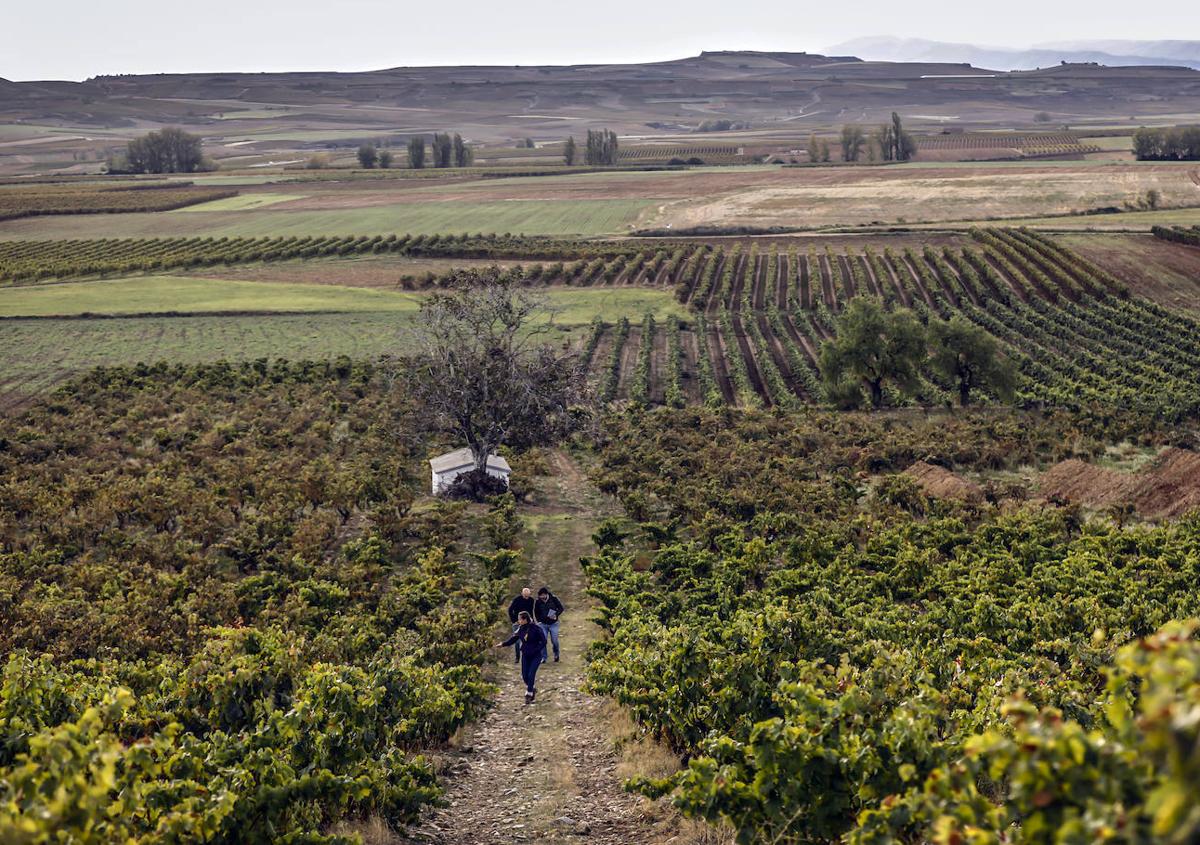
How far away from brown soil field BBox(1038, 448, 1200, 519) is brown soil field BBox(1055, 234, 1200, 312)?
39981mm

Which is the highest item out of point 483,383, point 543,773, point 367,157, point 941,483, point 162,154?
point 162,154

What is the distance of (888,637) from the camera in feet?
64.1

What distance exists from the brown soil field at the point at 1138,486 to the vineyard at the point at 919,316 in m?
11.5

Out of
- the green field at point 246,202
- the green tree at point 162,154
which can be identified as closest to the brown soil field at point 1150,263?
the green field at point 246,202

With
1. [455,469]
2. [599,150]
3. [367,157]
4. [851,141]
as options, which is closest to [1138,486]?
[455,469]

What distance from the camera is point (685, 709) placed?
15594 mm

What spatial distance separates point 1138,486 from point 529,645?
25401 millimetres

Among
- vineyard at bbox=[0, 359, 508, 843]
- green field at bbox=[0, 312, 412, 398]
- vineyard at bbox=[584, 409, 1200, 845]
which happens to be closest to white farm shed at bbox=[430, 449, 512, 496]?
vineyard at bbox=[0, 359, 508, 843]

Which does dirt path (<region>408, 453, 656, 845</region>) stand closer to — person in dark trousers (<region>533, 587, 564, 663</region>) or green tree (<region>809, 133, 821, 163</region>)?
person in dark trousers (<region>533, 587, 564, 663</region>)

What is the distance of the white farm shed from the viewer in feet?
120

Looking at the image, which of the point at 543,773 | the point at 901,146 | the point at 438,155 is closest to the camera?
the point at 543,773

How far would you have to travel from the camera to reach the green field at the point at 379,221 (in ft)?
376

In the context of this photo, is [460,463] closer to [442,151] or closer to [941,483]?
[941,483]

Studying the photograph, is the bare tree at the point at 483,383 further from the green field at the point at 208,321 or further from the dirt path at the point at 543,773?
the green field at the point at 208,321
